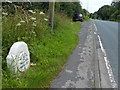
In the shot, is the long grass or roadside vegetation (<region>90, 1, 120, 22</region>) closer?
A: the long grass

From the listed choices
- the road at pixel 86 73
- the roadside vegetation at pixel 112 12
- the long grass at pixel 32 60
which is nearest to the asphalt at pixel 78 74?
the road at pixel 86 73

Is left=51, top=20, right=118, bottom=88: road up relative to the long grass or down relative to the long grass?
down

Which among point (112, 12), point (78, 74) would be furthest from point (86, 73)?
point (112, 12)

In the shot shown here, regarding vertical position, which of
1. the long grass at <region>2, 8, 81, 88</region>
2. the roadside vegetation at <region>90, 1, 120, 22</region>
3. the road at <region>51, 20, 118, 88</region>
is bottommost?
the road at <region>51, 20, 118, 88</region>

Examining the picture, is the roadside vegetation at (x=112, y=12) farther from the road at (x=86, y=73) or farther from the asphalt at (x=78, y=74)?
the asphalt at (x=78, y=74)

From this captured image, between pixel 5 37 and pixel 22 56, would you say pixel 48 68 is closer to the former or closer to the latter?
pixel 22 56

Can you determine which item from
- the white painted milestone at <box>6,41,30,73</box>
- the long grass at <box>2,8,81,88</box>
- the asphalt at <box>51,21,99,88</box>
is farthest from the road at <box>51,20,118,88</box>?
the white painted milestone at <box>6,41,30,73</box>

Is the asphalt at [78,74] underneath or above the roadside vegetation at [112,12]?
underneath

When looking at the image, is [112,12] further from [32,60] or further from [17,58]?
[17,58]

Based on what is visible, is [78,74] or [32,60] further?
[32,60]

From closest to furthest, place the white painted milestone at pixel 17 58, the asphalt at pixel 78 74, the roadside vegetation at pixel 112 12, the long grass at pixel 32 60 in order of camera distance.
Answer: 1. the long grass at pixel 32 60
2. the white painted milestone at pixel 17 58
3. the asphalt at pixel 78 74
4. the roadside vegetation at pixel 112 12

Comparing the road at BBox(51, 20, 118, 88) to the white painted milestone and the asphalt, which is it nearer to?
the asphalt

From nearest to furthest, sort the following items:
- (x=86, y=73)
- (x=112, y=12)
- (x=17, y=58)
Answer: (x=17, y=58) → (x=86, y=73) → (x=112, y=12)

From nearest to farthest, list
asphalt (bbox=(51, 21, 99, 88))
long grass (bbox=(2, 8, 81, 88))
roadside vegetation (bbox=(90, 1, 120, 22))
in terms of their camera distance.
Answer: long grass (bbox=(2, 8, 81, 88)), asphalt (bbox=(51, 21, 99, 88)), roadside vegetation (bbox=(90, 1, 120, 22))
